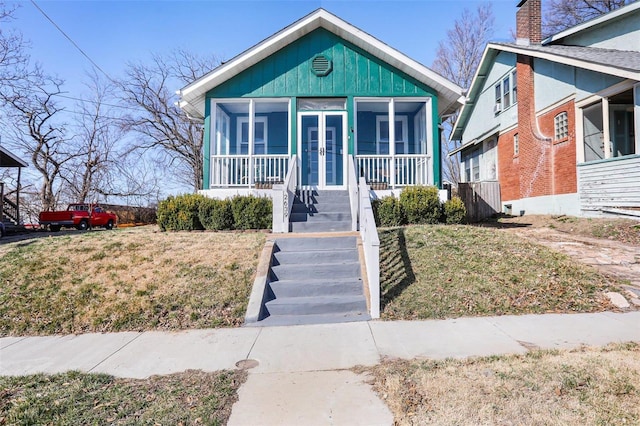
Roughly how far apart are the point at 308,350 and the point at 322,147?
8.16m

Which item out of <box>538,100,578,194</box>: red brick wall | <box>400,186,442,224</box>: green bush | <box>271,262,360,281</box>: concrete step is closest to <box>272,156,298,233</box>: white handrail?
<box>271,262,360,281</box>: concrete step

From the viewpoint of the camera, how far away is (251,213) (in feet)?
32.0

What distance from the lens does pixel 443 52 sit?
3088cm

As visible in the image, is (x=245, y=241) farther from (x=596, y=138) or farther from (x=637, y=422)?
(x=596, y=138)

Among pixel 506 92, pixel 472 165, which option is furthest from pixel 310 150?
pixel 472 165

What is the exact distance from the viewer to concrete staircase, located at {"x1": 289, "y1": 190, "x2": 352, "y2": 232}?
354 inches

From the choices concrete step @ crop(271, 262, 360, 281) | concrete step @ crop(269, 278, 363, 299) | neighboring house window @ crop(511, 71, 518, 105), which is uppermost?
neighboring house window @ crop(511, 71, 518, 105)

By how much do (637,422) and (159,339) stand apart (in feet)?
15.9

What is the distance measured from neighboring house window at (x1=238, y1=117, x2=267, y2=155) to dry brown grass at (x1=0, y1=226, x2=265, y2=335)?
18.3ft

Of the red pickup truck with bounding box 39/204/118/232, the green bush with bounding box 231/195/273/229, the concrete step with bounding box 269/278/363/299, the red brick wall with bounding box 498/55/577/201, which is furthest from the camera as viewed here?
the red pickup truck with bounding box 39/204/118/232

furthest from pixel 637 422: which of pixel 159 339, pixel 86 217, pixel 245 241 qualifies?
pixel 86 217

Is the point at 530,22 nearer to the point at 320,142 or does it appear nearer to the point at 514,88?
the point at 514,88

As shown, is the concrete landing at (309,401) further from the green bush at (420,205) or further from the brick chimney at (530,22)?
the brick chimney at (530,22)

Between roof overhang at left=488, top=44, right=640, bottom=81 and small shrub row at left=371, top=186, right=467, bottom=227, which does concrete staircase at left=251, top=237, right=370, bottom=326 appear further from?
roof overhang at left=488, top=44, right=640, bottom=81
